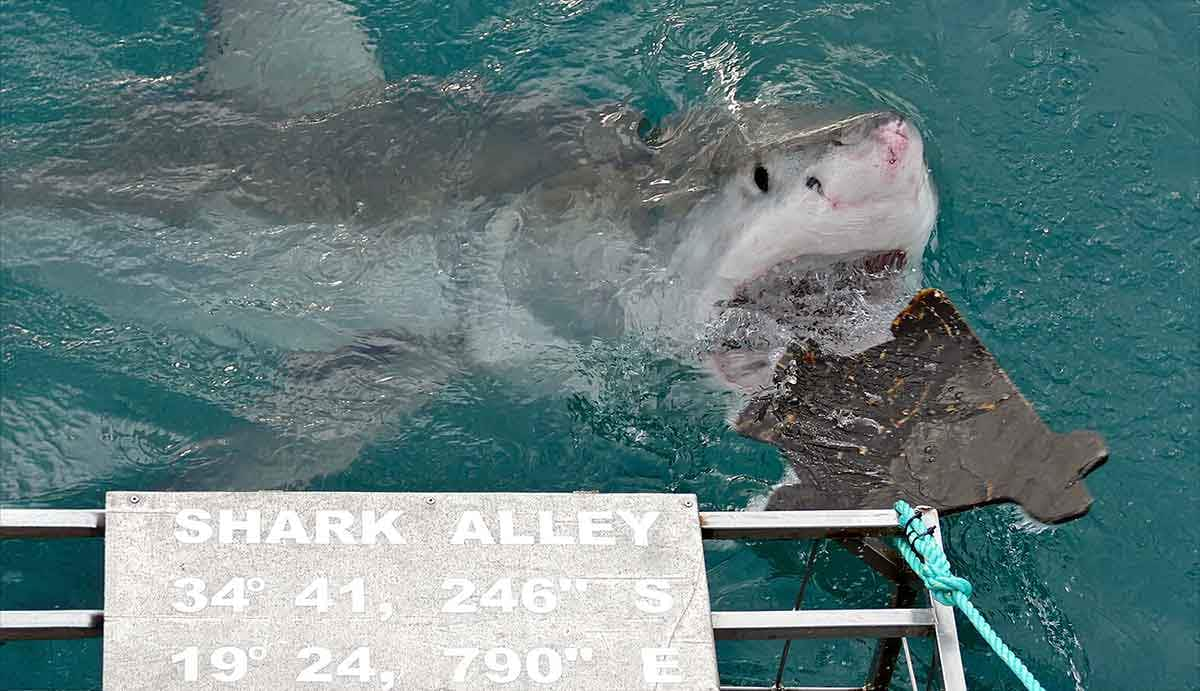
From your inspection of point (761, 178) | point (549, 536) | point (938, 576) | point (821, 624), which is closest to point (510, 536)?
point (549, 536)

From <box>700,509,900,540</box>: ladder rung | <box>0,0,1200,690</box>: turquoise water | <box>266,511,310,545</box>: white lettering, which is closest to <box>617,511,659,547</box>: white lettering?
<box>700,509,900,540</box>: ladder rung

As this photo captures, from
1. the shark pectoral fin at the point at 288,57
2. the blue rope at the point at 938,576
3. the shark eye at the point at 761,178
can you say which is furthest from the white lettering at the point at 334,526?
the shark pectoral fin at the point at 288,57

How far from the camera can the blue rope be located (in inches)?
126

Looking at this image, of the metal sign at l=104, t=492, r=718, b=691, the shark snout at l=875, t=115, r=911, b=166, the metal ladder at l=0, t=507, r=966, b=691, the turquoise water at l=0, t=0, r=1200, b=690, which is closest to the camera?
the metal sign at l=104, t=492, r=718, b=691

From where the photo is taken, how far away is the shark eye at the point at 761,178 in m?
4.63

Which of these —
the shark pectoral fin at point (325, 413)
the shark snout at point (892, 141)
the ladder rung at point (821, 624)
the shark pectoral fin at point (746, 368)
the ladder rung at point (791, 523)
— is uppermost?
the shark snout at point (892, 141)

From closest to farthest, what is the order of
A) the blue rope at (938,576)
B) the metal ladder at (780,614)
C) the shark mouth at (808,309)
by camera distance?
the metal ladder at (780,614) → the blue rope at (938,576) → the shark mouth at (808,309)

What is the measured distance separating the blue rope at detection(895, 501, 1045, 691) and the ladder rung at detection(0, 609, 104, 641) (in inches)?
72.6

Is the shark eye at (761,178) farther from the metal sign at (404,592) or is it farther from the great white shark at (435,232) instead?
the metal sign at (404,592)

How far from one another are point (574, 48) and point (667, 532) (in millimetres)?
3230

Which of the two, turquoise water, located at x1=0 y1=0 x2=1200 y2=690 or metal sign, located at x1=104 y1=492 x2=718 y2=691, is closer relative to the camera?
metal sign, located at x1=104 y1=492 x2=718 y2=691

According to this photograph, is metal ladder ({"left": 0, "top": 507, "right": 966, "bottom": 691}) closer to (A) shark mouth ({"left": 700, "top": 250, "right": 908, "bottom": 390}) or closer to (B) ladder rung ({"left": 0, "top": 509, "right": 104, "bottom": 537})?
(B) ladder rung ({"left": 0, "top": 509, "right": 104, "bottom": 537})

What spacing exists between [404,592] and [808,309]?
2069 mm

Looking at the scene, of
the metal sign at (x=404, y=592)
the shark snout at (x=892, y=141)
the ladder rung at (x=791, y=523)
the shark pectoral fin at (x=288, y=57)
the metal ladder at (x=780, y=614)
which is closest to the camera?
the metal sign at (x=404, y=592)
